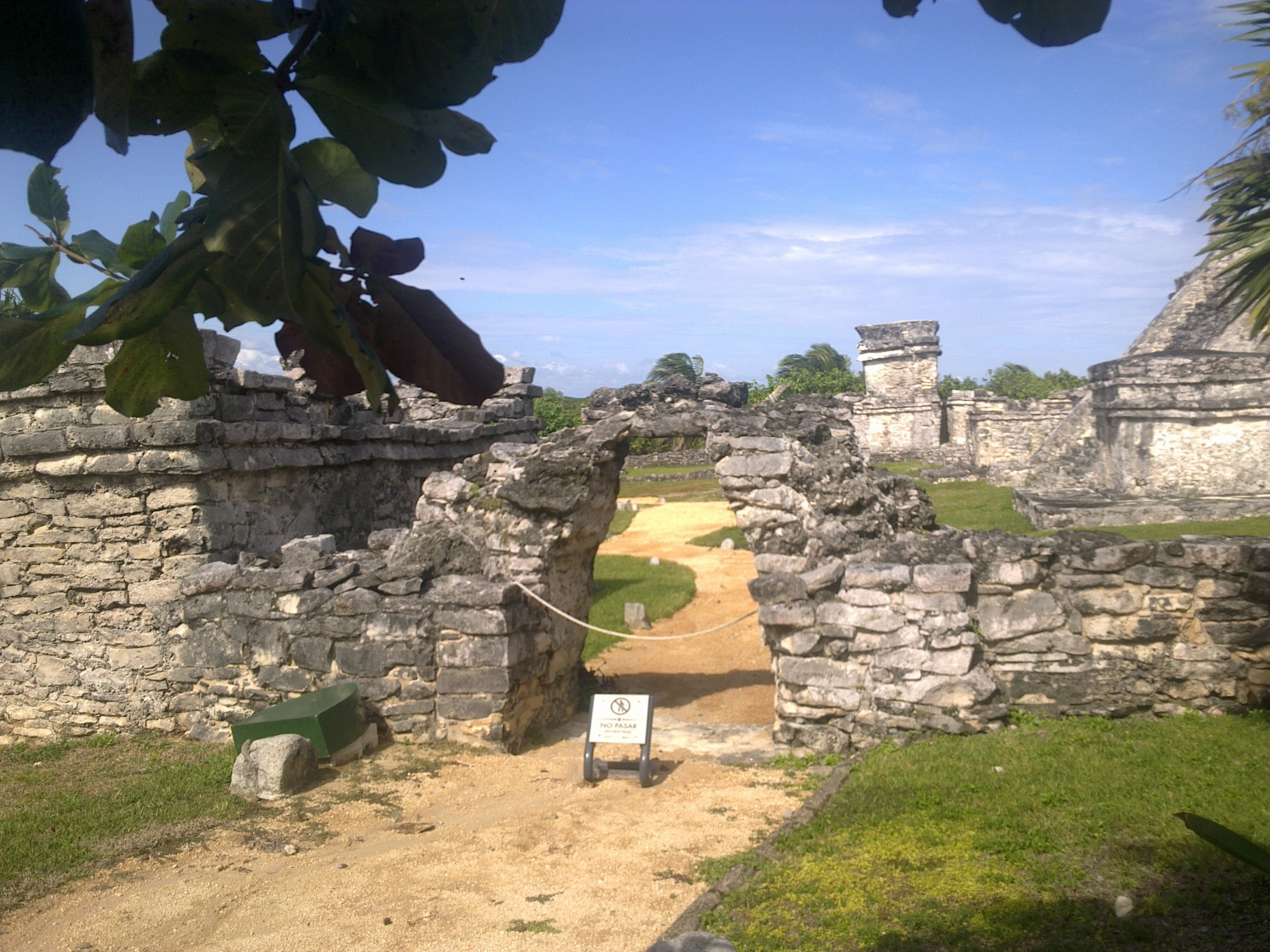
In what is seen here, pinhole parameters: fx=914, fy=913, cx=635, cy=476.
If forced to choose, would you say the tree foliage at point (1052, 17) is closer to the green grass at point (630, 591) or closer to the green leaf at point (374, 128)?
the green leaf at point (374, 128)

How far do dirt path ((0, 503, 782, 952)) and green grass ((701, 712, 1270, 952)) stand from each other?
629mm

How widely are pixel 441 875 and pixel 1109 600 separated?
4960 mm

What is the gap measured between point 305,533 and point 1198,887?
7.58m

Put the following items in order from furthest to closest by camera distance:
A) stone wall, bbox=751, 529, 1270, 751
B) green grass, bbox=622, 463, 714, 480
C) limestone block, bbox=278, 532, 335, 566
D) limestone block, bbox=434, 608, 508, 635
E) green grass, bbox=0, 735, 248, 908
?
green grass, bbox=622, 463, 714, 480, limestone block, bbox=278, 532, 335, 566, limestone block, bbox=434, 608, 508, 635, stone wall, bbox=751, 529, 1270, 751, green grass, bbox=0, 735, 248, 908

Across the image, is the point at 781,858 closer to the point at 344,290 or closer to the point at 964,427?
the point at 344,290

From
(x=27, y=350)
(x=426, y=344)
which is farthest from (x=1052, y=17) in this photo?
Answer: (x=27, y=350)

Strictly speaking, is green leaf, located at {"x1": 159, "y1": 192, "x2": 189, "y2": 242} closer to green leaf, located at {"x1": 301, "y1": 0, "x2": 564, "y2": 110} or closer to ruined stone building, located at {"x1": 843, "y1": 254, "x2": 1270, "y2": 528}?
green leaf, located at {"x1": 301, "y1": 0, "x2": 564, "y2": 110}

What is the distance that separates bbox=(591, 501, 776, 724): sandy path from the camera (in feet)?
29.7

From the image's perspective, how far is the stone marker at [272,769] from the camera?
628 cm

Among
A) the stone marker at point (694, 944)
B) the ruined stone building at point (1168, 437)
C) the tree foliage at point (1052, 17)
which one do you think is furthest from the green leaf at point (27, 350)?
the ruined stone building at point (1168, 437)

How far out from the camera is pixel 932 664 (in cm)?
672

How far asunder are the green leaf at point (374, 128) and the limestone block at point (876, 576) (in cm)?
618

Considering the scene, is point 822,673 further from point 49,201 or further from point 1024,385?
point 1024,385

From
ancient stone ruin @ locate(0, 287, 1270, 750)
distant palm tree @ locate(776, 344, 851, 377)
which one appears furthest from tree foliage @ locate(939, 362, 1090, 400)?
ancient stone ruin @ locate(0, 287, 1270, 750)
